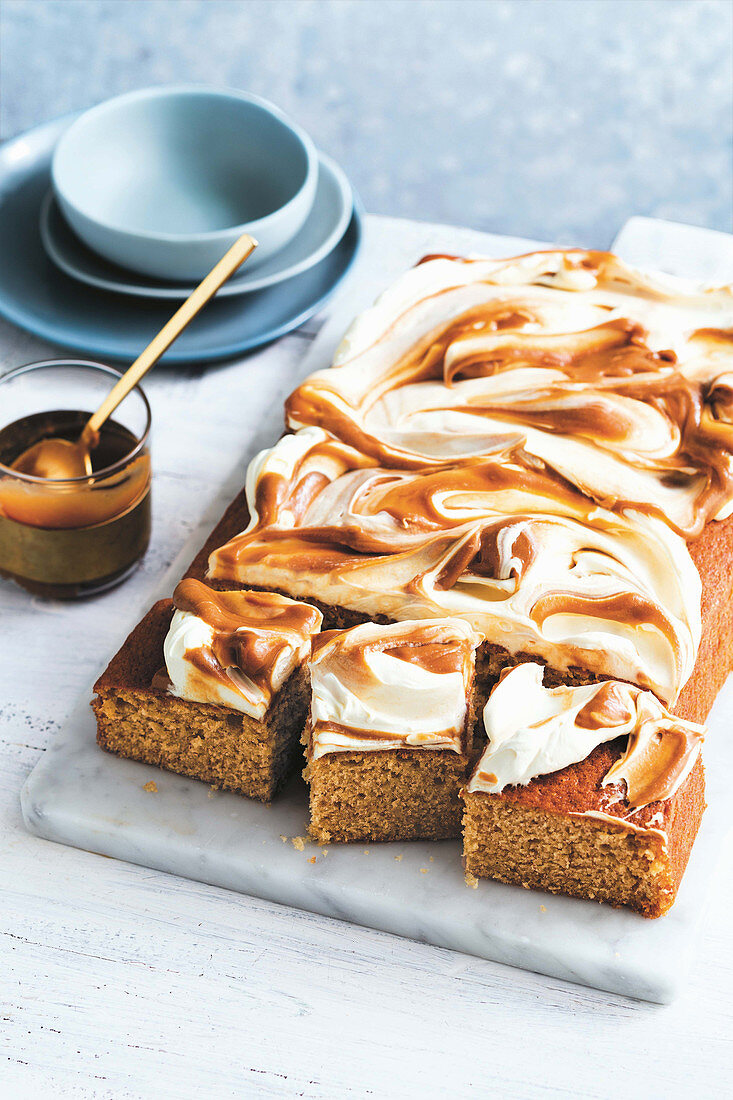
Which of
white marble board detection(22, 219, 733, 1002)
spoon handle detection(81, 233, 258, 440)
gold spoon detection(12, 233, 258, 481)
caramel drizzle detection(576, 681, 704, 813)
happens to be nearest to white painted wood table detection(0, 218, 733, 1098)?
white marble board detection(22, 219, 733, 1002)

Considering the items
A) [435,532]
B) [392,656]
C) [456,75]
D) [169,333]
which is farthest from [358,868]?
[456,75]

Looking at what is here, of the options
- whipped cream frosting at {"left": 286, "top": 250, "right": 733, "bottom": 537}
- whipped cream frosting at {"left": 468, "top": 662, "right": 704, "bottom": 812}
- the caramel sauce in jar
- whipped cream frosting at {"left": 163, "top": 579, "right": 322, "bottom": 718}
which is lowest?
the caramel sauce in jar

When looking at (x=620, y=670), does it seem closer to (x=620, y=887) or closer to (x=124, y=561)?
(x=620, y=887)

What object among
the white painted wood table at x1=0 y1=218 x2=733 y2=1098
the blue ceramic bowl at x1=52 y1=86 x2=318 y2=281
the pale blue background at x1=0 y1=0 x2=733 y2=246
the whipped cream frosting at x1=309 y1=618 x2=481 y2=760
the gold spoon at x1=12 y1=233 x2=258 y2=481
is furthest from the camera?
the pale blue background at x1=0 y1=0 x2=733 y2=246

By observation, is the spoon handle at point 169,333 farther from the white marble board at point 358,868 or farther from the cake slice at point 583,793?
the cake slice at point 583,793

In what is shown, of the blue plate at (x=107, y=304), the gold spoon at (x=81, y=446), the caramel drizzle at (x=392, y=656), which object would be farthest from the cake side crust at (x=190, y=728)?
the blue plate at (x=107, y=304)

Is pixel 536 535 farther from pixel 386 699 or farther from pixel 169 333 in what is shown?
pixel 169 333

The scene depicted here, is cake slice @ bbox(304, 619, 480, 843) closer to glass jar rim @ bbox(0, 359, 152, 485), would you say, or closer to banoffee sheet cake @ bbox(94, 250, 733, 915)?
banoffee sheet cake @ bbox(94, 250, 733, 915)
